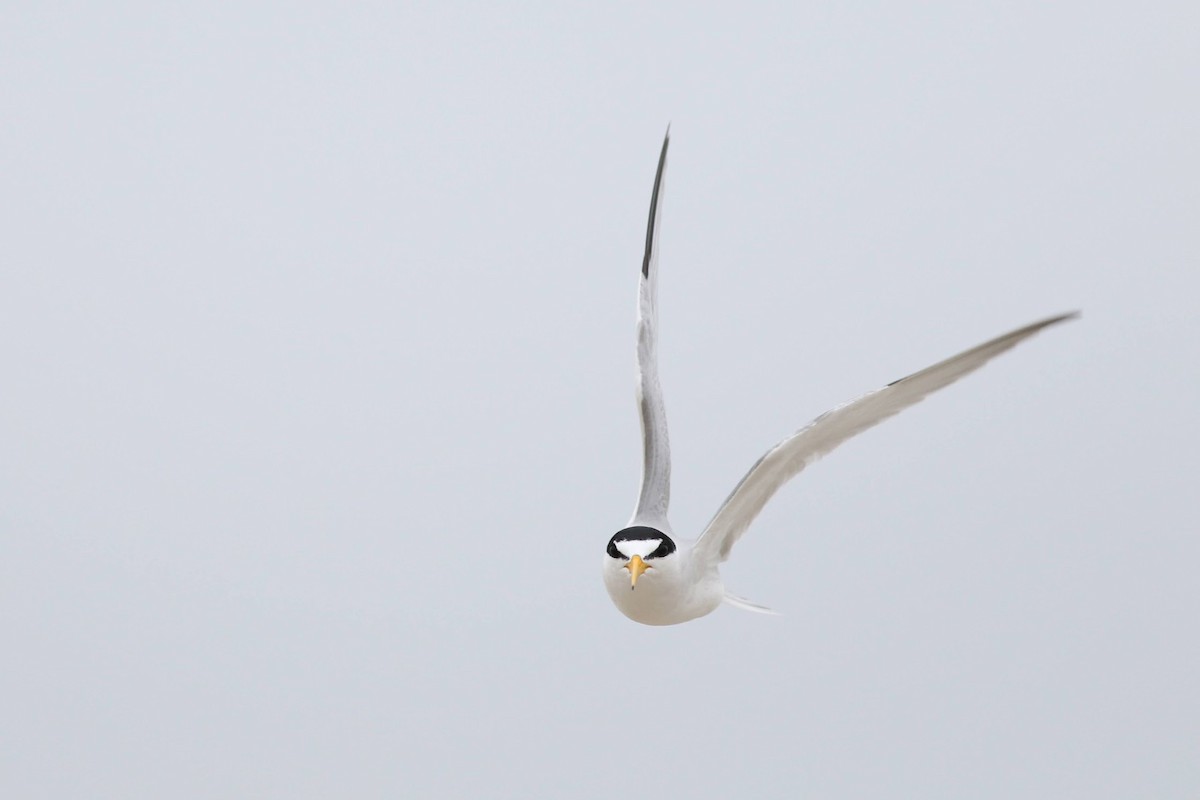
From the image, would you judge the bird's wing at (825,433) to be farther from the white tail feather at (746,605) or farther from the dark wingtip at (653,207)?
the dark wingtip at (653,207)

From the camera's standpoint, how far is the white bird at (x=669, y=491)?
2949mm

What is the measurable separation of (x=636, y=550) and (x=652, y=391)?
72 cm

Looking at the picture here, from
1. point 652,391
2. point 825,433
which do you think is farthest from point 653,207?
point 825,433

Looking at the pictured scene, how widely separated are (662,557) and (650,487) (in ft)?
1.33

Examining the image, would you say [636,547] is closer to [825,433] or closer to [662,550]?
[662,550]

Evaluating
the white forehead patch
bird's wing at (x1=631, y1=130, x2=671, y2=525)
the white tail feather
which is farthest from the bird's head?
the white tail feather

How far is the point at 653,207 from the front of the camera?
13.3 feet

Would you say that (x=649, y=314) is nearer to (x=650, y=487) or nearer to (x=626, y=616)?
(x=650, y=487)

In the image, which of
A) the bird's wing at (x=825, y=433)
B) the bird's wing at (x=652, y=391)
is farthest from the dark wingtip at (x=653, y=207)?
the bird's wing at (x=825, y=433)

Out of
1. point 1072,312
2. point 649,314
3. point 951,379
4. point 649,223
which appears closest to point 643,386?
point 649,314

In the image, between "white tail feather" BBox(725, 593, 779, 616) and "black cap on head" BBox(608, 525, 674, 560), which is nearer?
"black cap on head" BBox(608, 525, 674, 560)

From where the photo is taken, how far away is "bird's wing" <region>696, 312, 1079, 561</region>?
9.12 ft

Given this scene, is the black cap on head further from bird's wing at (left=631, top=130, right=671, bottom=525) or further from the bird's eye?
bird's wing at (left=631, top=130, right=671, bottom=525)

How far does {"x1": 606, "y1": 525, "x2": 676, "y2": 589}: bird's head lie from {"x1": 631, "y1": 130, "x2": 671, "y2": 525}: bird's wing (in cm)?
22
